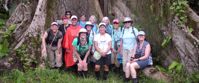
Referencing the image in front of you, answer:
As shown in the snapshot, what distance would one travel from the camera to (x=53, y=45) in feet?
33.9

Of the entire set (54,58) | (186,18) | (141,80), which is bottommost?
(141,80)

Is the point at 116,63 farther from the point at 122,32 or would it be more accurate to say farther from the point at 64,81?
the point at 64,81

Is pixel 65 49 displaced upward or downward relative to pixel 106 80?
upward

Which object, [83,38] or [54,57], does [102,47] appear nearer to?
[83,38]

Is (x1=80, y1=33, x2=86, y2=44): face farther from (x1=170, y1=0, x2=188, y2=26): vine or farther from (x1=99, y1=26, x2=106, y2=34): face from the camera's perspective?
(x1=170, y1=0, x2=188, y2=26): vine

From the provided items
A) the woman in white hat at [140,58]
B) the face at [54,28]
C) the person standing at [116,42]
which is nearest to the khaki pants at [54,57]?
the face at [54,28]

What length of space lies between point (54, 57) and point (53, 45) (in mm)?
361

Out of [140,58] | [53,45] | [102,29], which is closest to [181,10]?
[140,58]

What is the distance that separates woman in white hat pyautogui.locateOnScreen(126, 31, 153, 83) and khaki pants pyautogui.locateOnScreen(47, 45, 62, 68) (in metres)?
1.75

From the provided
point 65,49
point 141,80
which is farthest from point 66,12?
point 141,80

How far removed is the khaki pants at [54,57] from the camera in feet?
34.0

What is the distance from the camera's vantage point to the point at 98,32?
33.7 feet

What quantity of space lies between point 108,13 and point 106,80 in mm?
2603

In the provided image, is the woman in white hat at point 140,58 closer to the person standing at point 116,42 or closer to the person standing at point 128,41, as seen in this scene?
the person standing at point 128,41
